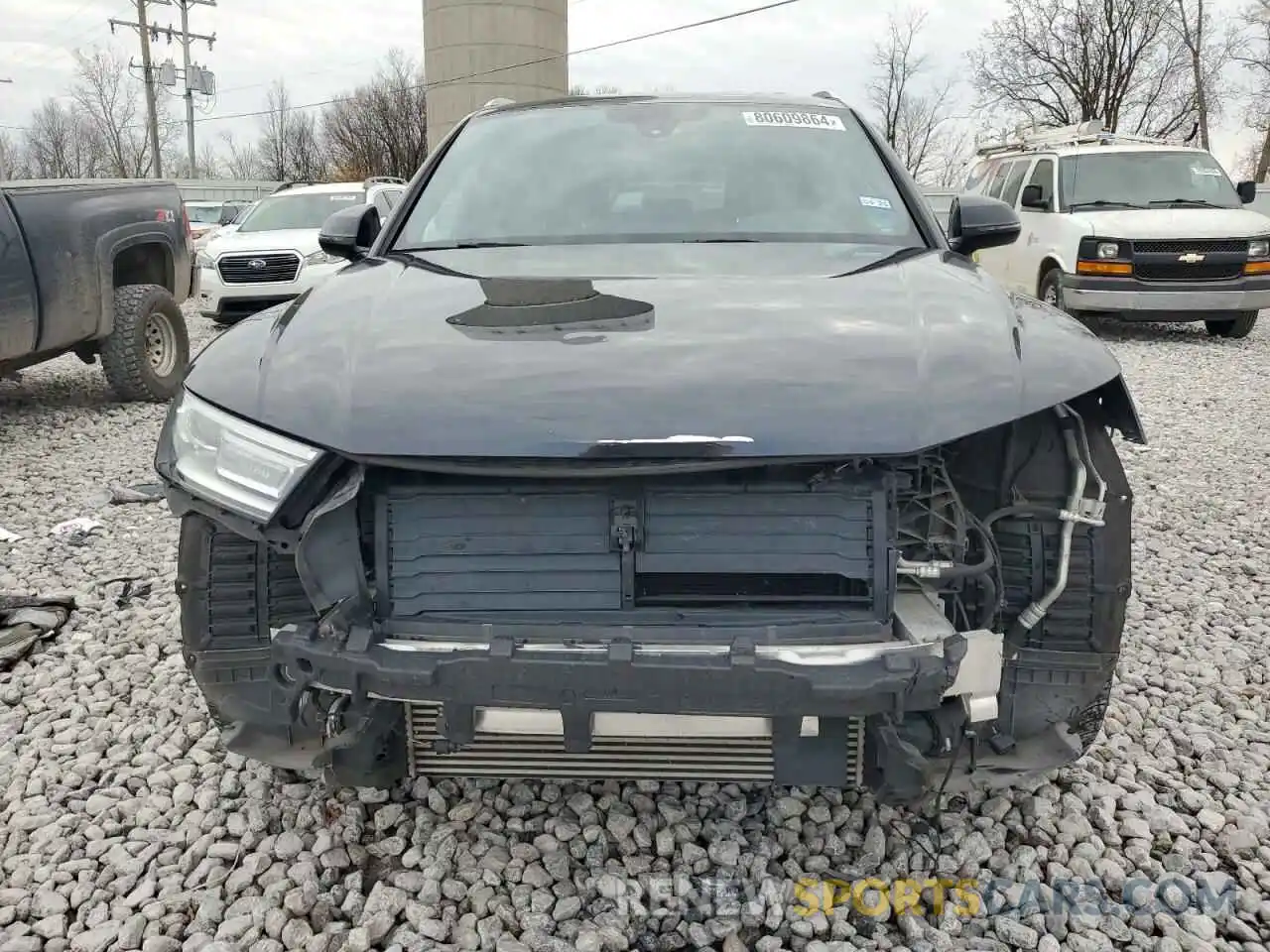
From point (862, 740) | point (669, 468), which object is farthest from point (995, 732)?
point (669, 468)

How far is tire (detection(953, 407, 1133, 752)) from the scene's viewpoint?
2.10 meters

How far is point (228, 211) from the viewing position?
21359mm

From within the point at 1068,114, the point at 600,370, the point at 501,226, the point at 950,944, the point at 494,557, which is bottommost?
the point at 950,944

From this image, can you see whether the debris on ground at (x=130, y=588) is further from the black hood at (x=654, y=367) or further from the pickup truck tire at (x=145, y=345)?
the pickup truck tire at (x=145, y=345)

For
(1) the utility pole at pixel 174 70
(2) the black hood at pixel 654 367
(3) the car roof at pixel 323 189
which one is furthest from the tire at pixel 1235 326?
(1) the utility pole at pixel 174 70

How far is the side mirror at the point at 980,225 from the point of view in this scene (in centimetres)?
321

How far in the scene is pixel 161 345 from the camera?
25.2 feet

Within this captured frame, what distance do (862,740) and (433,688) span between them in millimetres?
850

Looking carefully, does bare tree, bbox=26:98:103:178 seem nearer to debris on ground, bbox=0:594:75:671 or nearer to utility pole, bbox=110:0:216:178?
utility pole, bbox=110:0:216:178

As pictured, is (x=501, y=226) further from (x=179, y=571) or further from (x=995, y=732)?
(x=995, y=732)

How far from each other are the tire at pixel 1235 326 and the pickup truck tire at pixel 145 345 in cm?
1018

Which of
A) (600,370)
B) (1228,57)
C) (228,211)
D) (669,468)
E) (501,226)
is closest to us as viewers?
(669,468)

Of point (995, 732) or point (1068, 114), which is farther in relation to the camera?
point (1068, 114)

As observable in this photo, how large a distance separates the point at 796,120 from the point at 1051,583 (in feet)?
6.38
